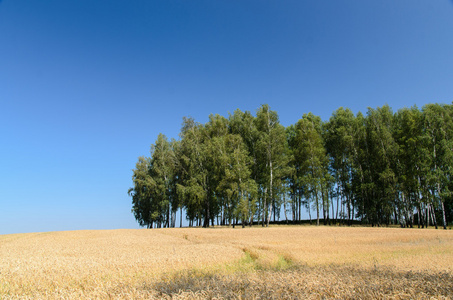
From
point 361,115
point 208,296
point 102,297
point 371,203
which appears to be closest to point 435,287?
point 208,296

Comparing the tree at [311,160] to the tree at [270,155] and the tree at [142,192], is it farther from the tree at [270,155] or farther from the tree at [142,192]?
the tree at [142,192]

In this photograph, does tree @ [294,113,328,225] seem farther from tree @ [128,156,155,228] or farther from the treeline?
tree @ [128,156,155,228]

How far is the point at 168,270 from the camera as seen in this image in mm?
8961

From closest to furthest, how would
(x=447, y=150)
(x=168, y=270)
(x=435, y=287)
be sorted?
1. (x=435, y=287)
2. (x=168, y=270)
3. (x=447, y=150)

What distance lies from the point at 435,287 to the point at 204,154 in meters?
41.0

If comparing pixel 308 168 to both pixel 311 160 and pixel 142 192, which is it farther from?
pixel 142 192

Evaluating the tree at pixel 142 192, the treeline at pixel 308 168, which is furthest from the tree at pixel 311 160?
the tree at pixel 142 192

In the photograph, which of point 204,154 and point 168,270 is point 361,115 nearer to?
point 204,154

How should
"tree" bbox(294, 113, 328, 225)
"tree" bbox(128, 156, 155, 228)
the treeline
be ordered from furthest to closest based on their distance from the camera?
"tree" bbox(128, 156, 155, 228) < "tree" bbox(294, 113, 328, 225) < the treeline

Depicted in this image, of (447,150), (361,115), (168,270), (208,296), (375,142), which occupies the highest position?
(361,115)

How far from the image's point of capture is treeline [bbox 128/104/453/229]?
36969mm

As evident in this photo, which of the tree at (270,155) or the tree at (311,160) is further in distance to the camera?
the tree at (311,160)

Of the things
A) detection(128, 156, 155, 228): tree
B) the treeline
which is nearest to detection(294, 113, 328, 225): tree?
the treeline

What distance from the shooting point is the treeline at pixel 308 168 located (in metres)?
37.0
